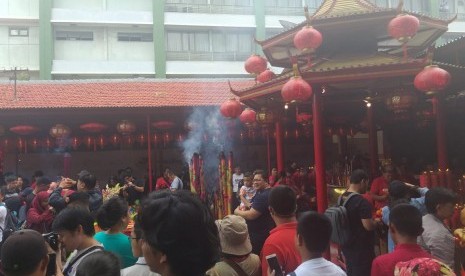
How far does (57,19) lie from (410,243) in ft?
78.7

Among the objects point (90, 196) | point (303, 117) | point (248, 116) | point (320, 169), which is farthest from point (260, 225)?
→ point (303, 117)

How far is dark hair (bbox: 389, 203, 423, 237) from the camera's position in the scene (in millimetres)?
2898

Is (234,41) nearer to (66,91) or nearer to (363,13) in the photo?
(66,91)

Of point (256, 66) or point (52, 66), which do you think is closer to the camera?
point (256, 66)

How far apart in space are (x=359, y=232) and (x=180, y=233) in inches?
128

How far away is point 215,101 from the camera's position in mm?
11031

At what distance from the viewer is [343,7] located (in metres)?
7.37

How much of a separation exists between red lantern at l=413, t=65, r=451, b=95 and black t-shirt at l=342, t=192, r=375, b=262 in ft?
7.08

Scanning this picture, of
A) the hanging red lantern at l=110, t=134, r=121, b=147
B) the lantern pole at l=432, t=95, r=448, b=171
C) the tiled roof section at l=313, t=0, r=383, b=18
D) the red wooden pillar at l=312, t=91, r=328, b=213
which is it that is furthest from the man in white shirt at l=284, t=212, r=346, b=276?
the hanging red lantern at l=110, t=134, r=121, b=147

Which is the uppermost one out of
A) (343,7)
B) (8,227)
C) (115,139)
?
(343,7)

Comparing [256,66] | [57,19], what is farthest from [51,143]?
[57,19]

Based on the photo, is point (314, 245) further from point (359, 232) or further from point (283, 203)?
point (359, 232)

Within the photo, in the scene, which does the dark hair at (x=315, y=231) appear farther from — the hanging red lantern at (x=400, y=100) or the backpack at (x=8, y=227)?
the hanging red lantern at (x=400, y=100)

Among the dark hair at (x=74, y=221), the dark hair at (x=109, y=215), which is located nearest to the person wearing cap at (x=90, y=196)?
the dark hair at (x=109, y=215)
